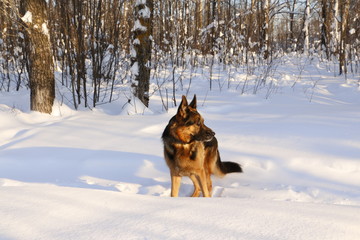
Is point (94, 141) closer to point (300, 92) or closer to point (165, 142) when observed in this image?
point (165, 142)

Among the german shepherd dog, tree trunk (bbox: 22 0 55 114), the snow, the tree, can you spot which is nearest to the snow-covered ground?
tree trunk (bbox: 22 0 55 114)

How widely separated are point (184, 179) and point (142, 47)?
351 cm

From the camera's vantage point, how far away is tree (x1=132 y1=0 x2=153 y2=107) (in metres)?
6.57

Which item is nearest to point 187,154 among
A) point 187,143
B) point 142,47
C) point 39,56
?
point 187,143

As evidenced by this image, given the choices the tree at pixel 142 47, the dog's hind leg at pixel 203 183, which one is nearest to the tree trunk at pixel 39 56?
the tree at pixel 142 47

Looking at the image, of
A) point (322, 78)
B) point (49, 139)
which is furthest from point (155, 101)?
point (322, 78)

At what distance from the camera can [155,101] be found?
7785mm

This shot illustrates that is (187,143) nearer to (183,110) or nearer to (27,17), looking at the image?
(183,110)

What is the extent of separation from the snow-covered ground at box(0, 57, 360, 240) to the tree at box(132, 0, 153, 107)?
0.53 m

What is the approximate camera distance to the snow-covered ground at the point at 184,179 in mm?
1747

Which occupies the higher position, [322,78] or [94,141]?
[322,78]

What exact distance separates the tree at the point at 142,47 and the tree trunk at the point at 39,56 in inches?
65.2

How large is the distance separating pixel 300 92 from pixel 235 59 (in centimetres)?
606

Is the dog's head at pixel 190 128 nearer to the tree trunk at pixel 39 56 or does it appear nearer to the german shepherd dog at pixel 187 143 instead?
the german shepherd dog at pixel 187 143
